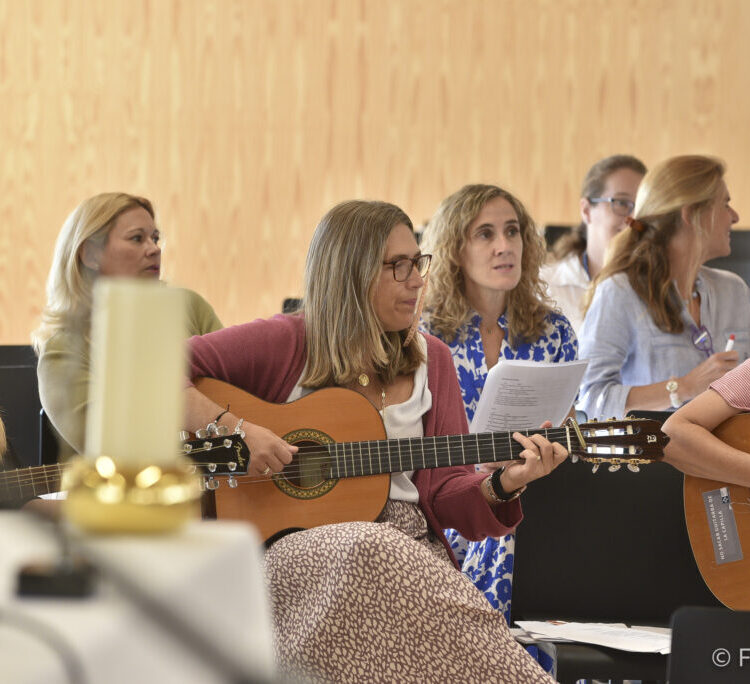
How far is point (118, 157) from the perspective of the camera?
5199 millimetres

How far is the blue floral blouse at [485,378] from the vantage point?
8.93 ft

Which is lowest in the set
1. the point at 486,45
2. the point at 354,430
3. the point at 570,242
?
the point at 354,430

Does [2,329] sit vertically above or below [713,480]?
above

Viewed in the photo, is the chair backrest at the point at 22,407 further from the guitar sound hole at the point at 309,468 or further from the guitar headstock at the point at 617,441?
the guitar headstock at the point at 617,441

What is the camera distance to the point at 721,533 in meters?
2.43

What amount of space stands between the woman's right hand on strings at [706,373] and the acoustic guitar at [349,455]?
958mm

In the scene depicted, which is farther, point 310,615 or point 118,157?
point 118,157

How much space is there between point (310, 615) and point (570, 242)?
2.63 m

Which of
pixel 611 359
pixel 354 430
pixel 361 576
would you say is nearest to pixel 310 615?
pixel 361 576

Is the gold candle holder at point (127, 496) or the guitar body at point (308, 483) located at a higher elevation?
the gold candle holder at point (127, 496)

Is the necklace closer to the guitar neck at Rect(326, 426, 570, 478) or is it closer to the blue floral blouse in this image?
the guitar neck at Rect(326, 426, 570, 478)

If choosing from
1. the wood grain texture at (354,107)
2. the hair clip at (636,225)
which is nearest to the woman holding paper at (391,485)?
the hair clip at (636,225)

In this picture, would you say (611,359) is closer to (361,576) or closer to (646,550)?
(646,550)

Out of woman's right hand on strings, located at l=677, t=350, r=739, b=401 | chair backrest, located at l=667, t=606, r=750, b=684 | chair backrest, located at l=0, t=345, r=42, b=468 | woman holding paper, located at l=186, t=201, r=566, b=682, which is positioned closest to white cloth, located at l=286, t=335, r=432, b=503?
woman holding paper, located at l=186, t=201, r=566, b=682
